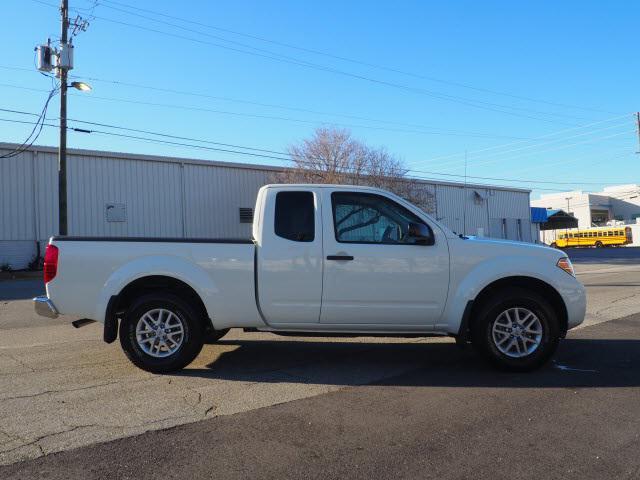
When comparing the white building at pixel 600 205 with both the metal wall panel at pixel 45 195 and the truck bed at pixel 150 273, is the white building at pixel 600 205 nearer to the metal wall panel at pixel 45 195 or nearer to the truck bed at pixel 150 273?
the metal wall panel at pixel 45 195

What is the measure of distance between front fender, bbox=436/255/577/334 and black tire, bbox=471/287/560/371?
0.20 m

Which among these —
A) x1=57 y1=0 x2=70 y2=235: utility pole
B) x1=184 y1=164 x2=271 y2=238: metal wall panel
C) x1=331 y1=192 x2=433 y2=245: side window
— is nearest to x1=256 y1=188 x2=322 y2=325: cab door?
x1=331 y1=192 x2=433 y2=245: side window

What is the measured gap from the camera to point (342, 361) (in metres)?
6.58

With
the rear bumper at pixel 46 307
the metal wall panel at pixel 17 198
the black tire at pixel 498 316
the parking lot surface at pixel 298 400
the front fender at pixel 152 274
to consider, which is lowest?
the parking lot surface at pixel 298 400

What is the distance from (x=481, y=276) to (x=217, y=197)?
29.8 meters

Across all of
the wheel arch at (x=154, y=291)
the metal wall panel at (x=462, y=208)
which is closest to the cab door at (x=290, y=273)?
the wheel arch at (x=154, y=291)

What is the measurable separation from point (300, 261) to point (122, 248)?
1.91 m

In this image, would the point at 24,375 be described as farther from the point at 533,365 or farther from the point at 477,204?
the point at 477,204

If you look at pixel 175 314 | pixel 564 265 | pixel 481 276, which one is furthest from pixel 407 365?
pixel 175 314

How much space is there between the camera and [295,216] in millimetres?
6047

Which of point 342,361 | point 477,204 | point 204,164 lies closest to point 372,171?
point 204,164

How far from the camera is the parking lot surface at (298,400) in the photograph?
13.0ft

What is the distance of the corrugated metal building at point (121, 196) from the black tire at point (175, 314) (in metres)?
25.4

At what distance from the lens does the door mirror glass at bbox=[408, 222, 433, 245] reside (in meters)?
5.86
